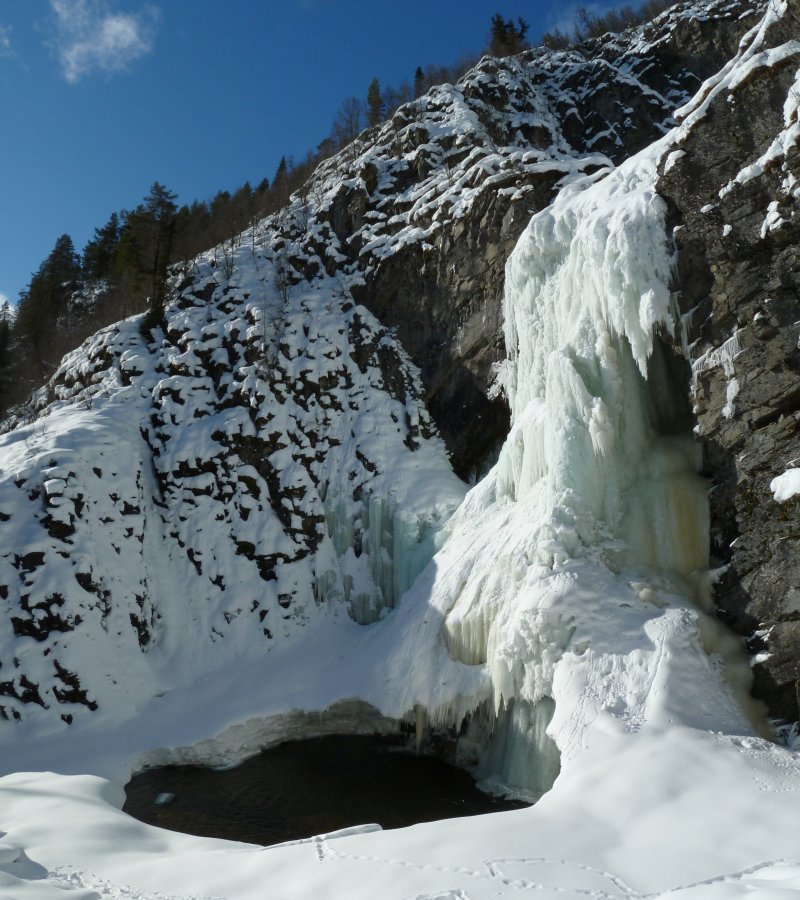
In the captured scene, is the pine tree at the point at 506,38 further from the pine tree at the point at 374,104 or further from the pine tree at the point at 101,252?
the pine tree at the point at 101,252

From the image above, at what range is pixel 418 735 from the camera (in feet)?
37.8

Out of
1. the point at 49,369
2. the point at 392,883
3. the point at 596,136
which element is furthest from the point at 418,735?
the point at 49,369

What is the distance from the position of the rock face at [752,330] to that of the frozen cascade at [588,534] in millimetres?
466

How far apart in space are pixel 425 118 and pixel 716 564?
20516 mm

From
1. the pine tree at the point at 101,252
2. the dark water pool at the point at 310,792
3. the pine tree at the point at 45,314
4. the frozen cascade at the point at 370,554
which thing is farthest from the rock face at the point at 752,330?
the pine tree at the point at 101,252

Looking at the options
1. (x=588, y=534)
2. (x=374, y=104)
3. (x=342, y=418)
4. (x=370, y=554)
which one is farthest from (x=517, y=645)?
(x=374, y=104)

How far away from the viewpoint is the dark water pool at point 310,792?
9.95 metres

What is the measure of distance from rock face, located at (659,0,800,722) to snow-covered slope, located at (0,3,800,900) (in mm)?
387

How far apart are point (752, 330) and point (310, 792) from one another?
993 centimetres

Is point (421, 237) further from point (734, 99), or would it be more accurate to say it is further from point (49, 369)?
point (49, 369)

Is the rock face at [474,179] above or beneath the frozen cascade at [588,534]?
above

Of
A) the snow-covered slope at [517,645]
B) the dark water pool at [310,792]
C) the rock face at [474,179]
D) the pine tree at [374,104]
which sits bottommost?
the dark water pool at [310,792]

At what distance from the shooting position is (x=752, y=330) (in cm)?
925

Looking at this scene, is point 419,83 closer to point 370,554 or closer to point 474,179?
point 474,179
